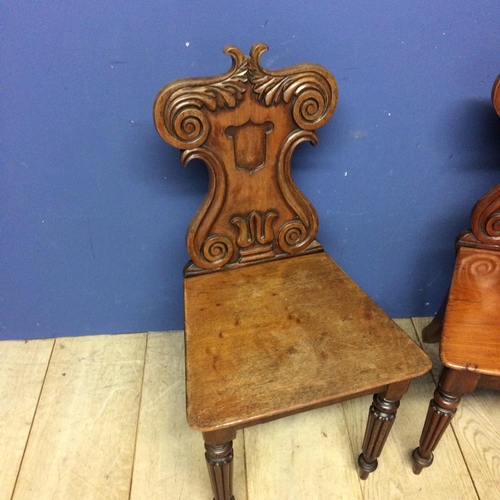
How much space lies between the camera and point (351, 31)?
0.99m

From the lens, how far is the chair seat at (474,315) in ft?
2.94

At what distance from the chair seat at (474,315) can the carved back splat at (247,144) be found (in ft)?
1.12

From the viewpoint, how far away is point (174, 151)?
1104mm

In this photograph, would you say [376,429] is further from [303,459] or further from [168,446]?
[168,446]

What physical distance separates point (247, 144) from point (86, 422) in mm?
888

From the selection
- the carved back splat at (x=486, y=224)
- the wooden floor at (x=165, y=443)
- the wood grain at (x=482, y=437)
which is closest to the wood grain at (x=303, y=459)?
the wooden floor at (x=165, y=443)

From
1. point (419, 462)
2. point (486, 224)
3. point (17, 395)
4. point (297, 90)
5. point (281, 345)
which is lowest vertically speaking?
point (17, 395)

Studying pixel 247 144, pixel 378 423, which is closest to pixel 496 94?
pixel 247 144

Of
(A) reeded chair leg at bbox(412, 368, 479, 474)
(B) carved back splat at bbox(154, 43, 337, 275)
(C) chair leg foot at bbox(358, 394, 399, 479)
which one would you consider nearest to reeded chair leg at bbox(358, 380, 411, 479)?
(C) chair leg foot at bbox(358, 394, 399, 479)

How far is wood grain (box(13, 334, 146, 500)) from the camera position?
1152 mm

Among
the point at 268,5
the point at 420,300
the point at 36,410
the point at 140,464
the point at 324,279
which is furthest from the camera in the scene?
the point at 420,300

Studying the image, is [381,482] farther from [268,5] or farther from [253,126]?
[268,5]

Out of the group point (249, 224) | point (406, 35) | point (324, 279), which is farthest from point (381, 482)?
point (406, 35)

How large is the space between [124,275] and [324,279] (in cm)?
62
